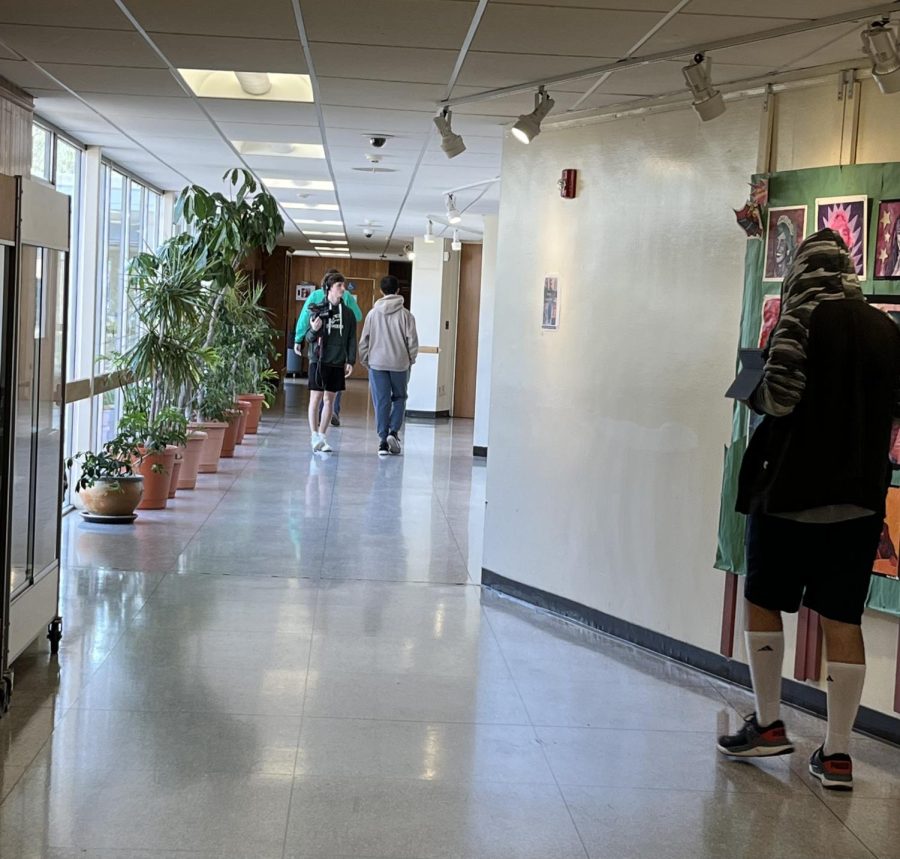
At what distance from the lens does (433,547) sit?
6949 millimetres

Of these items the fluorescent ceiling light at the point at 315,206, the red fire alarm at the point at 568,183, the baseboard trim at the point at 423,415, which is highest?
the fluorescent ceiling light at the point at 315,206

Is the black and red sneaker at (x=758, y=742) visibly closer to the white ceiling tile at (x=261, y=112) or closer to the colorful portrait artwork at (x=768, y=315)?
the colorful portrait artwork at (x=768, y=315)

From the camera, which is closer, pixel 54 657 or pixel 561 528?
pixel 54 657

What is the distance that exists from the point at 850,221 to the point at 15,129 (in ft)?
13.6

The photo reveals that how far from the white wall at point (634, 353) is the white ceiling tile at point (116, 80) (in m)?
1.69

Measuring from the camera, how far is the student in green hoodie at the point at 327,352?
36.9 ft

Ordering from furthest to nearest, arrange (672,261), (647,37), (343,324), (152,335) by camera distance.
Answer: (343,324), (152,335), (672,261), (647,37)

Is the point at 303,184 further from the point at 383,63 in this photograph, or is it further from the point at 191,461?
the point at 383,63

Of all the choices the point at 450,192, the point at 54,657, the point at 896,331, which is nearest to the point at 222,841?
the point at 54,657

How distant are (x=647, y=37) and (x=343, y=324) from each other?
7.40 meters

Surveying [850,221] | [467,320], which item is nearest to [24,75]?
[850,221]

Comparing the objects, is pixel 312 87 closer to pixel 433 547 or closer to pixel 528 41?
pixel 528 41

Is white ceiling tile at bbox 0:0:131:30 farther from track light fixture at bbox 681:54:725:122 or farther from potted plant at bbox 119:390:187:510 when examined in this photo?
potted plant at bbox 119:390:187:510

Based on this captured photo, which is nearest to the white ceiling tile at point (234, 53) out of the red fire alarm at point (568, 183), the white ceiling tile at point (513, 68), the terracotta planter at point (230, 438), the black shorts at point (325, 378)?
the white ceiling tile at point (513, 68)
